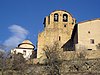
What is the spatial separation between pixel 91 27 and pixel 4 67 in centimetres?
1836

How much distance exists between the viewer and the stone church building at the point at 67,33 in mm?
61125

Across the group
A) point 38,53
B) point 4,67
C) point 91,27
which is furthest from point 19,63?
point 91,27

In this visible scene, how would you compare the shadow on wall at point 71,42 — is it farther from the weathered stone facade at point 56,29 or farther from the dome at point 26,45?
the dome at point 26,45

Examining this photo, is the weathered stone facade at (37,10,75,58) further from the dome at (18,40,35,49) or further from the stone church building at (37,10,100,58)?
the dome at (18,40,35,49)

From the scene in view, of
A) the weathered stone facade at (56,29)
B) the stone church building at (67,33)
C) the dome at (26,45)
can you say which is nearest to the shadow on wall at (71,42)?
the stone church building at (67,33)

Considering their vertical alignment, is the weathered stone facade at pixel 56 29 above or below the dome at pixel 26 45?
above

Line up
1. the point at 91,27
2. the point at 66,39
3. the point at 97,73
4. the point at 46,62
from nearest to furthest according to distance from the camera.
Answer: the point at 97,73 → the point at 46,62 → the point at 91,27 → the point at 66,39

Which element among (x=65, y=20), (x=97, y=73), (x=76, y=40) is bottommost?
(x=97, y=73)

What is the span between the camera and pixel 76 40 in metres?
63.2

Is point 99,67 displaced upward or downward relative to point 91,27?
downward

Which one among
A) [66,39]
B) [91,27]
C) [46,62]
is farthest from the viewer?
[66,39]

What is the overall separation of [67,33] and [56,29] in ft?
7.76

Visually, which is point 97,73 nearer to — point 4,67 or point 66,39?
point 4,67

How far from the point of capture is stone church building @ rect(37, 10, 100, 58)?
201 ft
